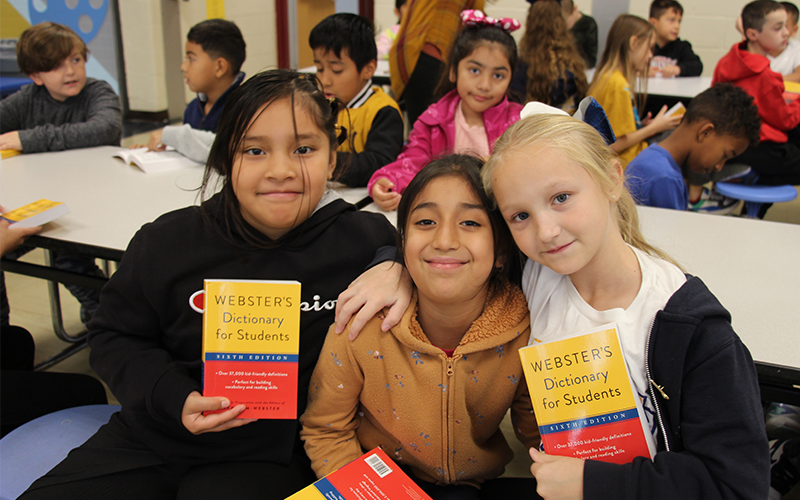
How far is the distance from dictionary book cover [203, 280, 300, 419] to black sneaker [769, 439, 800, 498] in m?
1.36

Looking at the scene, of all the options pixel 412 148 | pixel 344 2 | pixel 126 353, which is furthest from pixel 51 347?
pixel 344 2

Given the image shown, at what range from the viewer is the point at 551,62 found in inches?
126

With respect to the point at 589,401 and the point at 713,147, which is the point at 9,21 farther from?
the point at 589,401

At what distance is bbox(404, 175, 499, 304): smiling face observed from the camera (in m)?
0.99

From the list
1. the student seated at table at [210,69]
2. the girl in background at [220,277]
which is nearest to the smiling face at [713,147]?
the girl in background at [220,277]

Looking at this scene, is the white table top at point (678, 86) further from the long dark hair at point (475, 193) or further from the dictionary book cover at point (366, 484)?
the dictionary book cover at point (366, 484)

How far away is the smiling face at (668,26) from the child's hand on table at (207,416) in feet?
16.3

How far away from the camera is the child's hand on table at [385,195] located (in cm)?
181

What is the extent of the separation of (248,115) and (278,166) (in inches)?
4.6

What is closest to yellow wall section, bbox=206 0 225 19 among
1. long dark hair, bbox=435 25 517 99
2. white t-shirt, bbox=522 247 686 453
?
long dark hair, bbox=435 25 517 99

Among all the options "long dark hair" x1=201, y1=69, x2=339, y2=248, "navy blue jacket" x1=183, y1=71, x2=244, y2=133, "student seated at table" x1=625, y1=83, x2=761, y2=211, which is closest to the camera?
"long dark hair" x1=201, y1=69, x2=339, y2=248

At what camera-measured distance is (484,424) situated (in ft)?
3.61

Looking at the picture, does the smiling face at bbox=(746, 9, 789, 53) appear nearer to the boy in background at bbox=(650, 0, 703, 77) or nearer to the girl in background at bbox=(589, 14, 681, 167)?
the boy in background at bbox=(650, 0, 703, 77)

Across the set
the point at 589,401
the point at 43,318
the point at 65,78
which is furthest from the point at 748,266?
the point at 43,318
